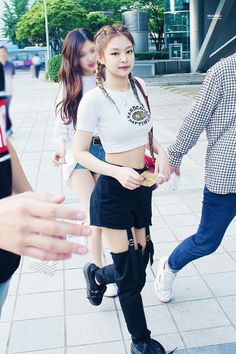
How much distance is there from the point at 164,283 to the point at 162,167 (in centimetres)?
91

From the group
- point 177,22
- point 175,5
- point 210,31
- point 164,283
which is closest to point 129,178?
point 164,283

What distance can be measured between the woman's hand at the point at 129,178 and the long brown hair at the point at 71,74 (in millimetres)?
798

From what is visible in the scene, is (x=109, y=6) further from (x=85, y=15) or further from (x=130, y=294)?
(x=130, y=294)

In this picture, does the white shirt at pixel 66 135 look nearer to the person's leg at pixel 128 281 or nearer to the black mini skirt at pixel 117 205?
the black mini skirt at pixel 117 205

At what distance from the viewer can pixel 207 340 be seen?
2.53m

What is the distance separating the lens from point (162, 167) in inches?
90.7

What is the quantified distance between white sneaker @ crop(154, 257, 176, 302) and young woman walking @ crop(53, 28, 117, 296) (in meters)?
0.39

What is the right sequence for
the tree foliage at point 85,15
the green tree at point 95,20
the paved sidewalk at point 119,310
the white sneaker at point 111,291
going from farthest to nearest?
the green tree at point 95,20 → the tree foliage at point 85,15 → the white sneaker at point 111,291 → the paved sidewalk at point 119,310

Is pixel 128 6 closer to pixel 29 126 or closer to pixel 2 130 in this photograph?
pixel 29 126

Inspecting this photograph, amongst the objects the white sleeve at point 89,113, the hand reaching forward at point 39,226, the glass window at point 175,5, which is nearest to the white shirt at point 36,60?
the hand reaching forward at point 39,226

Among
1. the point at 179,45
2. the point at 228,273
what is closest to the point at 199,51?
the point at 179,45

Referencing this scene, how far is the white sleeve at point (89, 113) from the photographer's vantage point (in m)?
2.20

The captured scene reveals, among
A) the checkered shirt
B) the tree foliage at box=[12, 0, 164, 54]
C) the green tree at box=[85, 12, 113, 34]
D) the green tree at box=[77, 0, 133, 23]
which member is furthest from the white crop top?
the green tree at box=[77, 0, 133, 23]

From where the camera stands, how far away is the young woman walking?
8.75 ft
